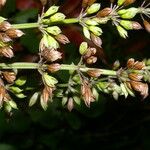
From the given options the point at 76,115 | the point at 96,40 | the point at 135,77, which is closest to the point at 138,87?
the point at 135,77

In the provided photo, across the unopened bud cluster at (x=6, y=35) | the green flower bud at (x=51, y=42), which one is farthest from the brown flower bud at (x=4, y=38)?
the green flower bud at (x=51, y=42)

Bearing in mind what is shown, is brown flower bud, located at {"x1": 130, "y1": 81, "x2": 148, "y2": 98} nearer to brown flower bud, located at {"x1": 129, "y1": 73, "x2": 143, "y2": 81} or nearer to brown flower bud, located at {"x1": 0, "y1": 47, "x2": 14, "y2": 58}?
brown flower bud, located at {"x1": 129, "y1": 73, "x2": 143, "y2": 81}

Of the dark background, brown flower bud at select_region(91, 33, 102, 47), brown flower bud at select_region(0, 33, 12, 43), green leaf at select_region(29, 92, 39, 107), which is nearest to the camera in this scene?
brown flower bud at select_region(0, 33, 12, 43)

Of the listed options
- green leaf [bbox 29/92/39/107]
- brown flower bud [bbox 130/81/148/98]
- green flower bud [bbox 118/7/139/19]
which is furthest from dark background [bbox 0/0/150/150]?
brown flower bud [bbox 130/81/148/98]

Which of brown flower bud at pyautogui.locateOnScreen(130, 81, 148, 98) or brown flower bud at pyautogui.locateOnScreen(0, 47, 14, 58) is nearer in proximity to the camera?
brown flower bud at pyautogui.locateOnScreen(0, 47, 14, 58)

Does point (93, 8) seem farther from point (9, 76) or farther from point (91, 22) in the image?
point (9, 76)

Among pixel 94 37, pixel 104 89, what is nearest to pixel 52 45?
pixel 94 37

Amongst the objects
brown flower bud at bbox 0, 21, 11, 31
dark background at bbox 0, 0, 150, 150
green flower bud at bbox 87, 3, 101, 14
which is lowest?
dark background at bbox 0, 0, 150, 150

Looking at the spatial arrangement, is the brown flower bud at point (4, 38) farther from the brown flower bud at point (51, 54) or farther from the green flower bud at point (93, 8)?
the green flower bud at point (93, 8)

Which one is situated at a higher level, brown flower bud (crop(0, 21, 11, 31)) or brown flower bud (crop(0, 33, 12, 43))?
brown flower bud (crop(0, 21, 11, 31))
